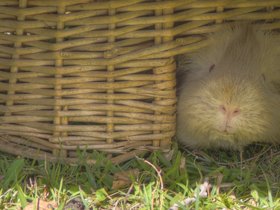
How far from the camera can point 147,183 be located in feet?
8.76

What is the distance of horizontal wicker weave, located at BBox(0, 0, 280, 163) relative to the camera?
8.71 ft

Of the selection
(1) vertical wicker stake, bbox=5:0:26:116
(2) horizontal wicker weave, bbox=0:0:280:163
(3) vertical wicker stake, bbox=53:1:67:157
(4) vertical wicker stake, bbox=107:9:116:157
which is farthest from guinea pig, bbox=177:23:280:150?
(1) vertical wicker stake, bbox=5:0:26:116

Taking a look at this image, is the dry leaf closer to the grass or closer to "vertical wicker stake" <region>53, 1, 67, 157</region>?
the grass

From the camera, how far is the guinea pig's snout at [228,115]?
8.76ft

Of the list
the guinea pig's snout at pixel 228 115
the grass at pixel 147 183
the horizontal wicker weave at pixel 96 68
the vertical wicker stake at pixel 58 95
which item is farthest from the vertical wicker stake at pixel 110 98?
the guinea pig's snout at pixel 228 115

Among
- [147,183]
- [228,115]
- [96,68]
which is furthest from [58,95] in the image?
[228,115]

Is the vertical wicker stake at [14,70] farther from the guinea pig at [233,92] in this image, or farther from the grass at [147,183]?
the guinea pig at [233,92]

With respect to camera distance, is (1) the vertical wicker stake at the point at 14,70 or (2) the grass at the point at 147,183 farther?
(1) the vertical wicker stake at the point at 14,70

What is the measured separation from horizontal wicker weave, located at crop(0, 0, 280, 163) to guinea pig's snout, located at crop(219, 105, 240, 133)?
31cm

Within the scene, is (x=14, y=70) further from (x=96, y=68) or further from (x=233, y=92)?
(x=233, y=92)

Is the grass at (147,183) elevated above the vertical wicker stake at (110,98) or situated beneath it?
situated beneath

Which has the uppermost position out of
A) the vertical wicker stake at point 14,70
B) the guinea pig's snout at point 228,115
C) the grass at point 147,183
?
the vertical wicker stake at point 14,70

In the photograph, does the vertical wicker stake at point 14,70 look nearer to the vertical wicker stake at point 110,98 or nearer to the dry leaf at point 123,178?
the vertical wicker stake at point 110,98

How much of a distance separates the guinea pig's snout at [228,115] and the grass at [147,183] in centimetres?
24
